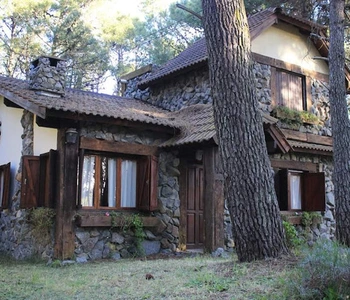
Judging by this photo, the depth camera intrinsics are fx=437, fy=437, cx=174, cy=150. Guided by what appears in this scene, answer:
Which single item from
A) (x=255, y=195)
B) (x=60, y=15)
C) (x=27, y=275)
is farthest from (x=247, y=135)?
(x=60, y=15)

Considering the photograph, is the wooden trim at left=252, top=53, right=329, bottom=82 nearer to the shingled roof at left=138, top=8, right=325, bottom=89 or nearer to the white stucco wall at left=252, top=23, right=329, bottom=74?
the white stucco wall at left=252, top=23, right=329, bottom=74

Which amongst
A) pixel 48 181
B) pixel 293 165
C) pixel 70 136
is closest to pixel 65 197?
pixel 48 181

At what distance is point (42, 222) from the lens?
8.18 m

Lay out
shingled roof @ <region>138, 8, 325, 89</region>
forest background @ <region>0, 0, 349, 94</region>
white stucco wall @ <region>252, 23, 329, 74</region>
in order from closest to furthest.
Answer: shingled roof @ <region>138, 8, 325, 89</region> → white stucco wall @ <region>252, 23, 329, 74</region> → forest background @ <region>0, 0, 349, 94</region>

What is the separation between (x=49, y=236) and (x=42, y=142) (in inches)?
80.1

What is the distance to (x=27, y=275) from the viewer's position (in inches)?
255

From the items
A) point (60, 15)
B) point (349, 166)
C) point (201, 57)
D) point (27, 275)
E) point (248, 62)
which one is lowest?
point (27, 275)

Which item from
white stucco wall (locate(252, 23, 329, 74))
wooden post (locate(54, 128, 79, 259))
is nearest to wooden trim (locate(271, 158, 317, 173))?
white stucco wall (locate(252, 23, 329, 74))

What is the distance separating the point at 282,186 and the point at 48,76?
257 inches

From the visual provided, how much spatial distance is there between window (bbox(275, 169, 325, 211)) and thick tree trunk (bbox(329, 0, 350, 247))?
3.59 meters

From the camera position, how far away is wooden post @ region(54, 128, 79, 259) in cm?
809

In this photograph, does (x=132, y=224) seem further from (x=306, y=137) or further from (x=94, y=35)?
(x=94, y=35)

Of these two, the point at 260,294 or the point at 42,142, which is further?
the point at 42,142

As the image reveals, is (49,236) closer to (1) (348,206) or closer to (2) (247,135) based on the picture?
(2) (247,135)
